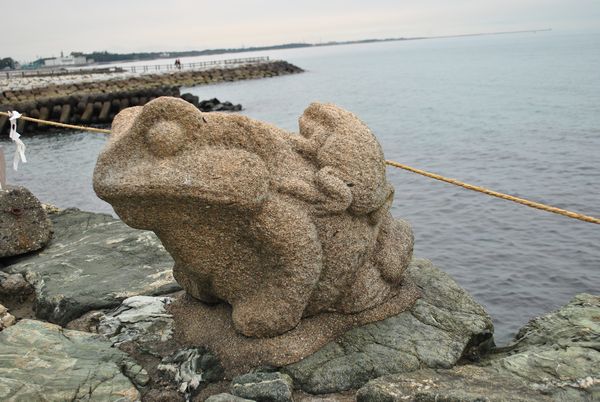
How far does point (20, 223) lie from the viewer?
295 inches

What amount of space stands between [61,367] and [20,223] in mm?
3778

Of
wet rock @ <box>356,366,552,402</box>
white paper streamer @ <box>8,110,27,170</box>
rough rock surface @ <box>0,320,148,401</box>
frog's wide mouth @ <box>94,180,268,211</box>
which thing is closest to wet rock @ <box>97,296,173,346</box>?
rough rock surface @ <box>0,320,148,401</box>

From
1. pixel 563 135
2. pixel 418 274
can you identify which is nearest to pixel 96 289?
pixel 418 274

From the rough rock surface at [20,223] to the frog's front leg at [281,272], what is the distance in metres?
4.08

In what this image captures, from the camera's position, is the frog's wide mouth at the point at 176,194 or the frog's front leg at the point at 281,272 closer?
the frog's wide mouth at the point at 176,194

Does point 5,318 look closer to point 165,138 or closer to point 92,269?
point 92,269

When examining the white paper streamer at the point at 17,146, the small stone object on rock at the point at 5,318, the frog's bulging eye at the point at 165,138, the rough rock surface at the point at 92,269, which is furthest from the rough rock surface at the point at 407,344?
the white paper streamer at the point at 17,146

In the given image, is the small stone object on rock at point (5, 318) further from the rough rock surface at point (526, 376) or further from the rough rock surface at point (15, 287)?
the rough rock surface at point (526, 376)

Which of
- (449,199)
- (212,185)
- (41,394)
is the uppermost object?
(212,185)

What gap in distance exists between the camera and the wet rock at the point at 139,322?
5043 millimetres

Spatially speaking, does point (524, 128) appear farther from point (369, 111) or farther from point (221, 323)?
point (221, 323)

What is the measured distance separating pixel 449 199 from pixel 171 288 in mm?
8580

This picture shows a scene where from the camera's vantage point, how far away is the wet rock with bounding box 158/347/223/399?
14.5ft

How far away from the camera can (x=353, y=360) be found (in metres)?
4.58
